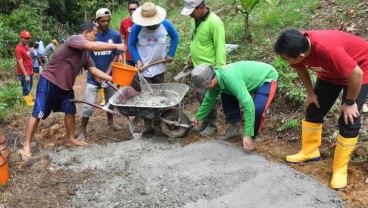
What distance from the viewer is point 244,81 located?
3717mm

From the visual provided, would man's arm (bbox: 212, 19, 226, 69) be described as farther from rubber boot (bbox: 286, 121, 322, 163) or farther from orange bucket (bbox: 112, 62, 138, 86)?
rubber boot (bbox: 286, 121, 322, 163)

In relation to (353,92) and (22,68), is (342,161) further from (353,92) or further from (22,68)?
(22,68)

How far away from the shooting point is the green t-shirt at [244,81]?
348cm

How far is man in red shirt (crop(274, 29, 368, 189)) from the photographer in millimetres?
2799

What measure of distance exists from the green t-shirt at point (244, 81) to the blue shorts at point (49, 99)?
166 centimetres

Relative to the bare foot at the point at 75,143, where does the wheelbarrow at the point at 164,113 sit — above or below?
above

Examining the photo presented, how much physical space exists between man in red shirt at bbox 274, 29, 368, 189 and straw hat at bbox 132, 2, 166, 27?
1979mm

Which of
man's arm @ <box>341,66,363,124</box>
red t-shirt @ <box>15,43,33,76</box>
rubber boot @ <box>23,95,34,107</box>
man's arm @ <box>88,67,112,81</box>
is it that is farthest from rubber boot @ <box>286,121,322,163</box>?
red t-shirt @ <box>15,43,33,76</box>

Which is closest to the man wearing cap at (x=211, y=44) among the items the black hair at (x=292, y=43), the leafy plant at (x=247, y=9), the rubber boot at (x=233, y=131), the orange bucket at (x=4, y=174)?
the rubber boot at (x=233, y=131)

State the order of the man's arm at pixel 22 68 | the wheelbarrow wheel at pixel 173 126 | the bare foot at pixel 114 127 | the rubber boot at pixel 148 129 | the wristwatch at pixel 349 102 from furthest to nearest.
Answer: the man's arm at pixel 22 68 < the bare foot at pixel 114 127 < the rubber boot at pixel 148 129 < the wheelbarrow wheel at pixel 173 126 < the wristwatch at pixel 349 102

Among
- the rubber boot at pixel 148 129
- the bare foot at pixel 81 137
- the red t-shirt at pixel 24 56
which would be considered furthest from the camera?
the red t-shirt at pixel 24 56

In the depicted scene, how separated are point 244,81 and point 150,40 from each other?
5.19 ft

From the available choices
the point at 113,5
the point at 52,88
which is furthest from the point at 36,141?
the point at 113,5

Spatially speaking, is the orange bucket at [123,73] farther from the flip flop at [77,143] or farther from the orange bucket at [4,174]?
the orange bucket at [4,174]
